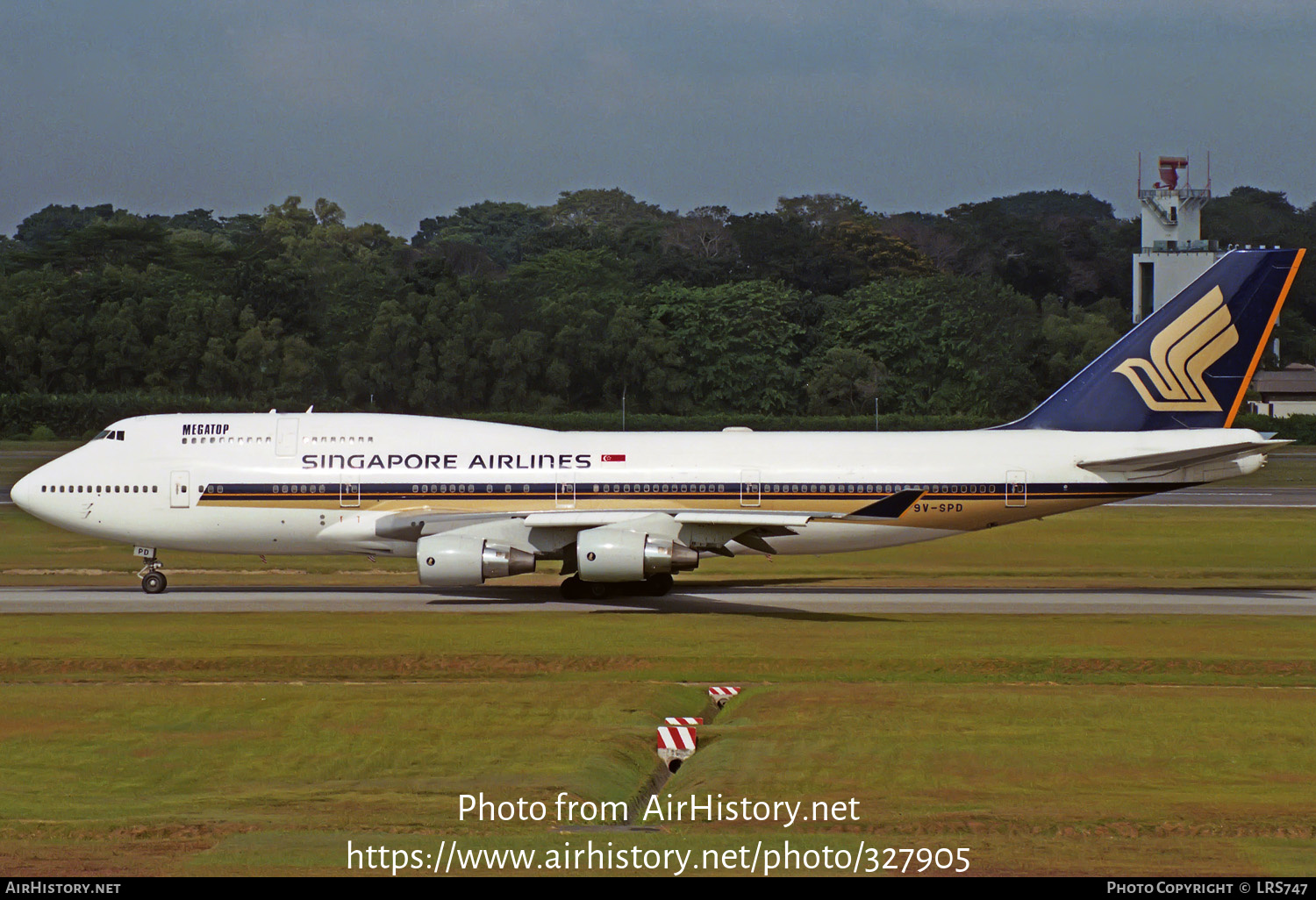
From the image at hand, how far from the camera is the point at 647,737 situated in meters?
20.5

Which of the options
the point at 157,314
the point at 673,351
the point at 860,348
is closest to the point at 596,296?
the point at 673,351

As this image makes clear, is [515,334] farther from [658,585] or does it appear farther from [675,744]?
[675,744]

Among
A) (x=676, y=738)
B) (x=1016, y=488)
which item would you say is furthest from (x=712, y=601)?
(x=676, y=738)

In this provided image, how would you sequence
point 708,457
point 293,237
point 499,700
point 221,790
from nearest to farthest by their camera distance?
point 221,790 → point 499,700 → point 708,457 → point 293,237

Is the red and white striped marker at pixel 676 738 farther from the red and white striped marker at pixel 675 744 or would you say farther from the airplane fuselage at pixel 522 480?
the airplane fuselage at pixel 522 480

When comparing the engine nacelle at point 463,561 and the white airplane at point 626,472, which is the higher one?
the white airplane at point 626,472

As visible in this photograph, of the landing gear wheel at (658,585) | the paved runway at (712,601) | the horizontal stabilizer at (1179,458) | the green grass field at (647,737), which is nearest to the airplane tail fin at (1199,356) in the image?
the horizontal stabilizer at (1179,458)

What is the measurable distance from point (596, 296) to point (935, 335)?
2498 cm

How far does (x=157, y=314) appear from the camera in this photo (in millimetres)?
105938

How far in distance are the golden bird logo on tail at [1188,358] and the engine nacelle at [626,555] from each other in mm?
13444

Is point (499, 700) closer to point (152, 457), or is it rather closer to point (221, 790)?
point (221, 790)

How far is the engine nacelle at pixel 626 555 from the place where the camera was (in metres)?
34.7

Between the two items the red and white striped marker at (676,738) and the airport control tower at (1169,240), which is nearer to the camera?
the red and white striped marker at (676,738)

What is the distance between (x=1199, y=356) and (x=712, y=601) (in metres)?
14.1
